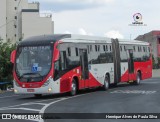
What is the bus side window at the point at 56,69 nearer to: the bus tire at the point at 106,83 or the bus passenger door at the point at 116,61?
the bus tire at the point at 106,83

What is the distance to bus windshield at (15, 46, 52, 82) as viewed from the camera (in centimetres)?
2411

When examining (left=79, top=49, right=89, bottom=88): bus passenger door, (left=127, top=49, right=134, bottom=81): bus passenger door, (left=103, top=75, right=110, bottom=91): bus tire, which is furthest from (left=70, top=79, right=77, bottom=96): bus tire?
(left=127, top=49, right=134, bottom=81): bus passenger door

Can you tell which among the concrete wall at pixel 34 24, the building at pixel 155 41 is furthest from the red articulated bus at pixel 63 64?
the building at pixel 155 41

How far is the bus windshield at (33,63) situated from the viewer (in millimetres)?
24109

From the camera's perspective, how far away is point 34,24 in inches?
4316

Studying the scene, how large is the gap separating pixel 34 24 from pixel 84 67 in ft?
273

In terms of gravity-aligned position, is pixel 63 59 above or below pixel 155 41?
below

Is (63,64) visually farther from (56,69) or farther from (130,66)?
(130,66)

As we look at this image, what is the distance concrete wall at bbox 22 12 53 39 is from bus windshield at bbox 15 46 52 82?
83624 mm

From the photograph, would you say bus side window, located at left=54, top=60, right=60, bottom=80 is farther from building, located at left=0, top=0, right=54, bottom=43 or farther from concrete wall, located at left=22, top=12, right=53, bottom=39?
concrete wall, located at left=22, top=12, right=53, bottom=39

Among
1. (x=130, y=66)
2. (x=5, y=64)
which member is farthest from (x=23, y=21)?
(x=130, y=66)

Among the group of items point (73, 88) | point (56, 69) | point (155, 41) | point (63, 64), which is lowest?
point (73, 88)

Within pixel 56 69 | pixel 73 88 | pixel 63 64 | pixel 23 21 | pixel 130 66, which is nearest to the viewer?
pixel 56 69

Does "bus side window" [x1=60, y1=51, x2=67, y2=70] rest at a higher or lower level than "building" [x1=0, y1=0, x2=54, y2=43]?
lower
